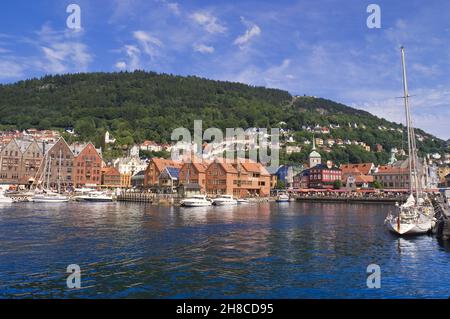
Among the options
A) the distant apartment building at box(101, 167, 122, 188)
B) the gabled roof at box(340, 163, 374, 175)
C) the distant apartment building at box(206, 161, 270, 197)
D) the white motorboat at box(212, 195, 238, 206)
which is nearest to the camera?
the white motorboat at box(212, 195, 238, 206)

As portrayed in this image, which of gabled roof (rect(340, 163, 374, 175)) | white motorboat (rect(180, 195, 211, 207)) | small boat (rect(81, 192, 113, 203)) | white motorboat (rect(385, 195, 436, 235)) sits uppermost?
gabled roof (rect(340, 163, 374, 175))

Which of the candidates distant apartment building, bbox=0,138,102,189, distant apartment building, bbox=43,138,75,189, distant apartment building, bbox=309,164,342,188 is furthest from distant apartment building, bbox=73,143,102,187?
distant apartment building, bbox=309,164,342,188

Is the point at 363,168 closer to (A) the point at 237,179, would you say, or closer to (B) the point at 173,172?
(A) the point at 237,179

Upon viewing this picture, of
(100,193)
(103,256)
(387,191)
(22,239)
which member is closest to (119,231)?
(22,239)

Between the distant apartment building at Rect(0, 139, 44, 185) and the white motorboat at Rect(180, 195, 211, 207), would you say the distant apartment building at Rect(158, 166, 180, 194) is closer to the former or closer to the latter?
the white motorboat at Rect(180, 195, 211, 207)

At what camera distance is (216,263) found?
2523 cm

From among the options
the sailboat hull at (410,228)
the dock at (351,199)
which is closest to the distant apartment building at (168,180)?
the dock at (351,199)

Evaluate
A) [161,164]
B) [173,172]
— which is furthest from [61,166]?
[173,172]

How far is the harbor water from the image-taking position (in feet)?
63.6

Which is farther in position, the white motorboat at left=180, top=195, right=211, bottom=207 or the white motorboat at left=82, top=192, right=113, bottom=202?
the white motorboat at left=82, top=192, right=113, bottom=202

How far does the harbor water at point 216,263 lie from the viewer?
19.4m

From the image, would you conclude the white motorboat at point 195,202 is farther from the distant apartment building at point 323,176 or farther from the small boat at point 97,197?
the distant apartment building at point 323,176

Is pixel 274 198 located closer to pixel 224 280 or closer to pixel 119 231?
pixel 119 231
